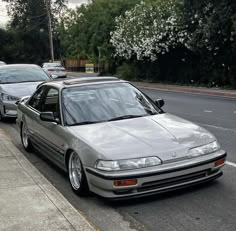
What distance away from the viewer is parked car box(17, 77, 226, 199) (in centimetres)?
495

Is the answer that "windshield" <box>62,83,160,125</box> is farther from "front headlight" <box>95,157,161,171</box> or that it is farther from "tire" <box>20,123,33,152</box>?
"tire" <box>20,123,33,152</box>

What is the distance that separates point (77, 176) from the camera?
18.5 feet

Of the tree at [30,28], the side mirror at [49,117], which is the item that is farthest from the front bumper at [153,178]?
the tree at [30,28]

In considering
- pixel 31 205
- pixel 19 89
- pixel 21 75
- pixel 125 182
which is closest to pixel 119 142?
pixel 125 182

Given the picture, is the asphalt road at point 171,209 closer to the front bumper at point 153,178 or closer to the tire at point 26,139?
the front bumper at point 153,178

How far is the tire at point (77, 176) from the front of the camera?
5.44 metres

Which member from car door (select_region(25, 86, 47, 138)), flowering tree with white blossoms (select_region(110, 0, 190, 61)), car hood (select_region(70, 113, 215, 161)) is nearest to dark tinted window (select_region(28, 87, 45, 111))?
car door (select_region(25, 86, 47, 138))

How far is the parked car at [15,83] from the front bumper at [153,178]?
7.02 meters

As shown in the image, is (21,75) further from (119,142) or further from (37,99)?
(119,142)

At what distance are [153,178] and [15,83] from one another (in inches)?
329

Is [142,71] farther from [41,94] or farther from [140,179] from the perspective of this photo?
[140,179]

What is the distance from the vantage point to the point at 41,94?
7535 mm

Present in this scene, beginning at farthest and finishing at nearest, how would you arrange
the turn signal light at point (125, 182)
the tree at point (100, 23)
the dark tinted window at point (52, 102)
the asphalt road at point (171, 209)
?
the tree at point (100, 23) → the dark tinted window at point (52, 102) → the turn signal light at point (125, 182) → the asphalt road at point (171, 209)

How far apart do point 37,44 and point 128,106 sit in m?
65.5
